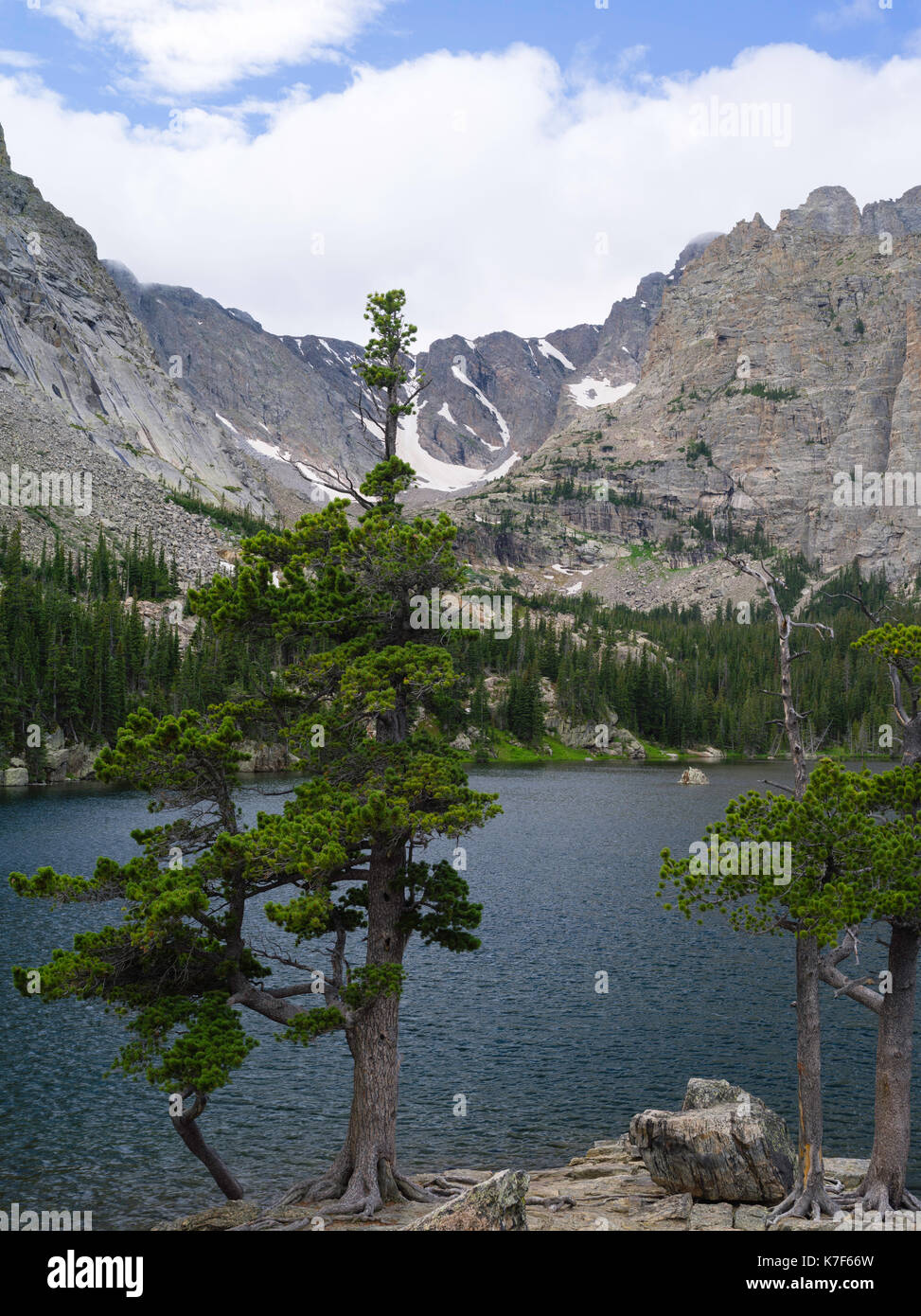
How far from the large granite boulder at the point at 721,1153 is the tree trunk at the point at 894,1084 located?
2833 mm

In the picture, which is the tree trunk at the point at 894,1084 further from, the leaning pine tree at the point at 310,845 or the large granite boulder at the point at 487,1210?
the leaning pine tree at the point at 310,845

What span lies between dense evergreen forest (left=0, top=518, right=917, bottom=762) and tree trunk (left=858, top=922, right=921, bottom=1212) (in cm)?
6235

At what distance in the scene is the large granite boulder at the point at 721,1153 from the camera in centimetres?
1980

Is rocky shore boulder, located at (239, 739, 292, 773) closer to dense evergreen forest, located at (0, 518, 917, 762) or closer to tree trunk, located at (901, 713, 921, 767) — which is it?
dense evergreen forest, located at (0, 518, 917, 762)

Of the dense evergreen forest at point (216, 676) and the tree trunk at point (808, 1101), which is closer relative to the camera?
the tree trunk at point (808, 1101)

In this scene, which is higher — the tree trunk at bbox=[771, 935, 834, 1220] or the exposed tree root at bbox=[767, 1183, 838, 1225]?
the tree trunk at bbox=[771, 935, 834, 1220]

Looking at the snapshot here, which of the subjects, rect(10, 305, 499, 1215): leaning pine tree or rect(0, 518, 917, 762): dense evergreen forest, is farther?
rect(0, 518, 917, 762): dense evergreen forest

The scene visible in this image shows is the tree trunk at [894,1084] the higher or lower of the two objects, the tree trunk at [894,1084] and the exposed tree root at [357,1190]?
the higher

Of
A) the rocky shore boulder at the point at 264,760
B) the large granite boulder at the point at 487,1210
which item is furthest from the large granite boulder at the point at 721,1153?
the rocky shore boulder at the point at 264,760

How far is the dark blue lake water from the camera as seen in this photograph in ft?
78.0

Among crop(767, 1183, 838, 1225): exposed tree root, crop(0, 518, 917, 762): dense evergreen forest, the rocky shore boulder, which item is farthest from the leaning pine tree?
the rocky shore boulder

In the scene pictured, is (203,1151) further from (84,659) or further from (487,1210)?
(84,659)

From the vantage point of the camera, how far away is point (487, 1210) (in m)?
14.7
